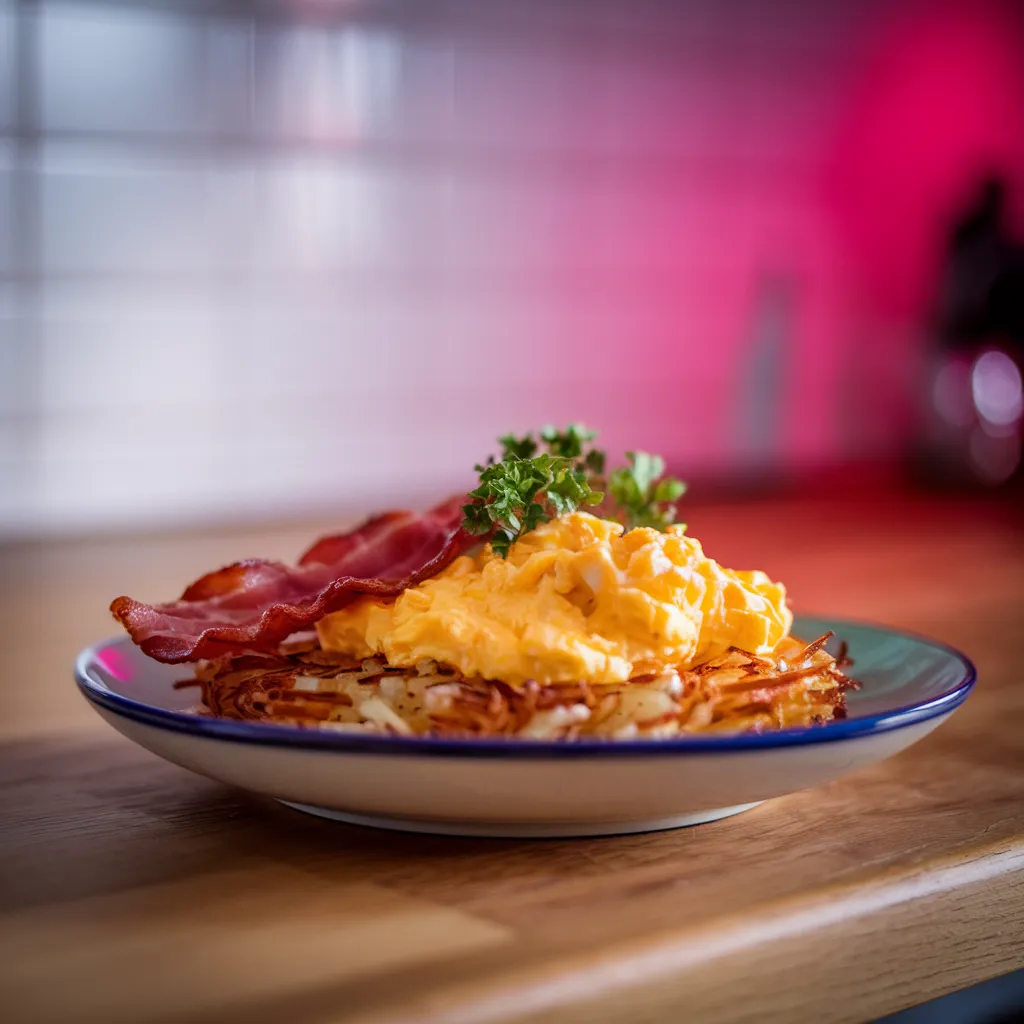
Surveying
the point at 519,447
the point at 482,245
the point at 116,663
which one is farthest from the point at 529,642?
the point at 482,245

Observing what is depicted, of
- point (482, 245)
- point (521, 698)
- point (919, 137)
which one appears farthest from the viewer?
point (919, 137)

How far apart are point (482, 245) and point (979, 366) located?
1.10 metres

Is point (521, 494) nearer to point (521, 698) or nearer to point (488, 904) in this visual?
point (521, 698)

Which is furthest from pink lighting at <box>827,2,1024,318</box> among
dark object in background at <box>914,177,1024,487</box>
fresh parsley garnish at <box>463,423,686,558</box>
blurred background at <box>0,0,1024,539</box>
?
fresh parsley garnish at <box>463,423,686,558</box>

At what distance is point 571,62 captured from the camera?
3109 millimetres

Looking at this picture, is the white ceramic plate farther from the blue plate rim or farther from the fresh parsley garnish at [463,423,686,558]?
the fresh parsley garnish at [463,423,686,558]

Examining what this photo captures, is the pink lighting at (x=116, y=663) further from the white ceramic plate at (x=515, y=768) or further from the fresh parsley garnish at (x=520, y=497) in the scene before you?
the fresh parsley garnish at (x=520, y=497)

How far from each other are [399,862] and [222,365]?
206 cm

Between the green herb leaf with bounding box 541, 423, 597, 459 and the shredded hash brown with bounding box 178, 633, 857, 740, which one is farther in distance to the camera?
the green herb leaf with bounding box 541, 423, 597, 459

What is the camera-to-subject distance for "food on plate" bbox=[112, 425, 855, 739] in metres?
0.86

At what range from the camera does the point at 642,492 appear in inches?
45.8

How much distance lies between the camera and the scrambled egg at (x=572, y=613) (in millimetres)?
874

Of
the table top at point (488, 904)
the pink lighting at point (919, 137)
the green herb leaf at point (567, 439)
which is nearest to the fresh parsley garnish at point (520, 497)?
the green herb leaf at point (567, 439)

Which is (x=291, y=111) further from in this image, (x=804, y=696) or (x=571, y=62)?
(x=804, y=696)
